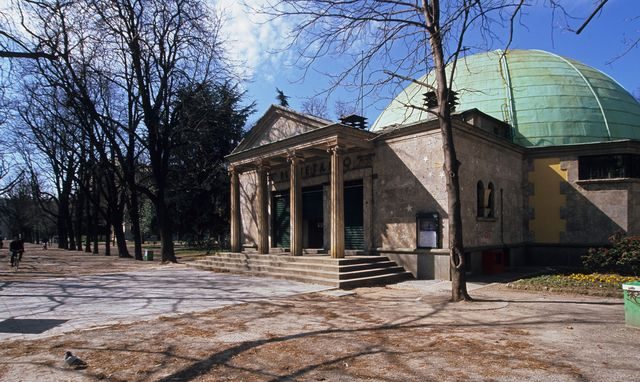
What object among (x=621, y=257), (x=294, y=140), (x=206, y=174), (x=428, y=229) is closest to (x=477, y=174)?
(x=428, y=229)

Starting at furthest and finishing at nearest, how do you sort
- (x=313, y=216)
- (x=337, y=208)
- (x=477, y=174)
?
(x=313, y=216) < (x=477, y=174) < (x=337, y=208)

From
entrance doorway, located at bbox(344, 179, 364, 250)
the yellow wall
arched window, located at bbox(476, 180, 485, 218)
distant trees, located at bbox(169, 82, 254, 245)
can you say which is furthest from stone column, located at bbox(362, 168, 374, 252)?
distant trees, located at bbox(169, 82, 254, 245)

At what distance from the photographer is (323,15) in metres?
8.98

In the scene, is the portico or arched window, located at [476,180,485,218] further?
arched window, located at [476,180,485,218]

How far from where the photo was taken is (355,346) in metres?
6.84

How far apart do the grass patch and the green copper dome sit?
29.1 ft

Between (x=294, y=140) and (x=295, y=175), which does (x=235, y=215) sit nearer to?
(x=295, y=175)

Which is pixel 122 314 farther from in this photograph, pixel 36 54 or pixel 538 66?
pixel 538 66

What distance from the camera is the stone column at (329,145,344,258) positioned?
16328 millimetres

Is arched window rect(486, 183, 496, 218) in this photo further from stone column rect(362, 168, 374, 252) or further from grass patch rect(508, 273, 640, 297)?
stone column rect(362, 168, 374, 252)

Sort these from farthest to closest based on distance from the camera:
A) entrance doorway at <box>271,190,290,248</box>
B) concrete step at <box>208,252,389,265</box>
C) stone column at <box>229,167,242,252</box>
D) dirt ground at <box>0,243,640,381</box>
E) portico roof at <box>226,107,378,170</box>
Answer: stone column at <box>229,167,242,252</box> < entrance doorway at <box>271,190,290,248</box> < portico roof at <box>226,107,378,170</box> < concrete step at <box>208,252,389,265</box> < dirt ground at <box>0,243,640,381</box>

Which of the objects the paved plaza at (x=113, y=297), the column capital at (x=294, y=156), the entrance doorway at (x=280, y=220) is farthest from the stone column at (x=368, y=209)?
the entrance doorway at (x=280, y=220)

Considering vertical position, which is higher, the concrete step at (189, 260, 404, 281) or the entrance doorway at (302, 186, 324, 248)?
the entrance doorway at (302, 186, 324, 248)

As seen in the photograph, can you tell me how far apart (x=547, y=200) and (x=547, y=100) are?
17.2 feet
